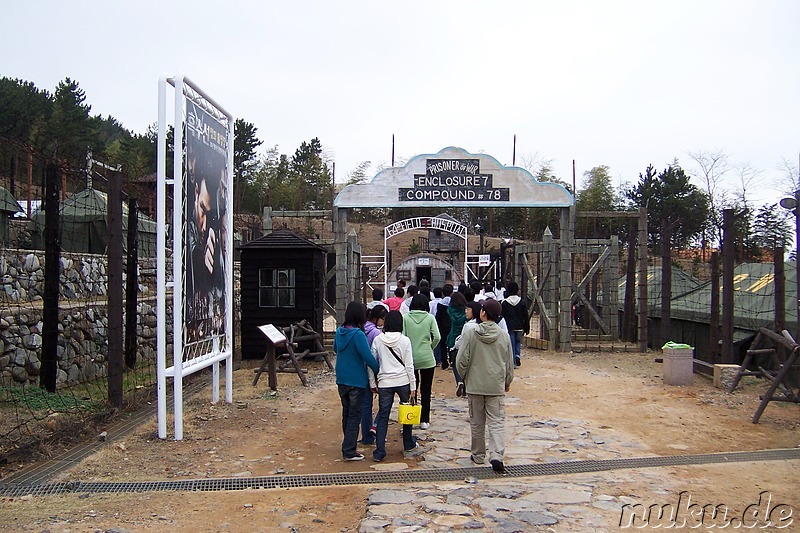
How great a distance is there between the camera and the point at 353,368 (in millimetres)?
6855

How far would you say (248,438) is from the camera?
7680mm

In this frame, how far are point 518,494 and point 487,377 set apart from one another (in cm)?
119

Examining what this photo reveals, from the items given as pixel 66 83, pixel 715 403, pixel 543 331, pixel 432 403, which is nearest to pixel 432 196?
pixel 543 331

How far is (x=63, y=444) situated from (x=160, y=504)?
2261 millimetres

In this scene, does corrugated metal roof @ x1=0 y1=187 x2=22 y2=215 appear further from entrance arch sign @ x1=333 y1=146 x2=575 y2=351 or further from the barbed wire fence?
entrance arch sign @ x1=333 y1=146 x2=575 y2=351

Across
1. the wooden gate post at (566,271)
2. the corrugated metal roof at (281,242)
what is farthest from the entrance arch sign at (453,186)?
the corrugated metal roof at (281,242)

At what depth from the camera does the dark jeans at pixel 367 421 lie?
7250 mm

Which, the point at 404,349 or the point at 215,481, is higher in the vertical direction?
the point at 404,349

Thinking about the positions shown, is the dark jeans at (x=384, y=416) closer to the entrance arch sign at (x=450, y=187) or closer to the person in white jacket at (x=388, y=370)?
the person in white jacket at (x=388, y=370)

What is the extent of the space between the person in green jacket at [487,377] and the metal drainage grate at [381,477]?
233 millimetres

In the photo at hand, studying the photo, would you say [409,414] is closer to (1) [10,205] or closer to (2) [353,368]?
(2) [353,368]

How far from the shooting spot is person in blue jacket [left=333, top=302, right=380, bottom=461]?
6809 mm

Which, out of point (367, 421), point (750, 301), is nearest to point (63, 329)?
point (367, 421)

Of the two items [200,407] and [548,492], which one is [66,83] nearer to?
[200,407]
